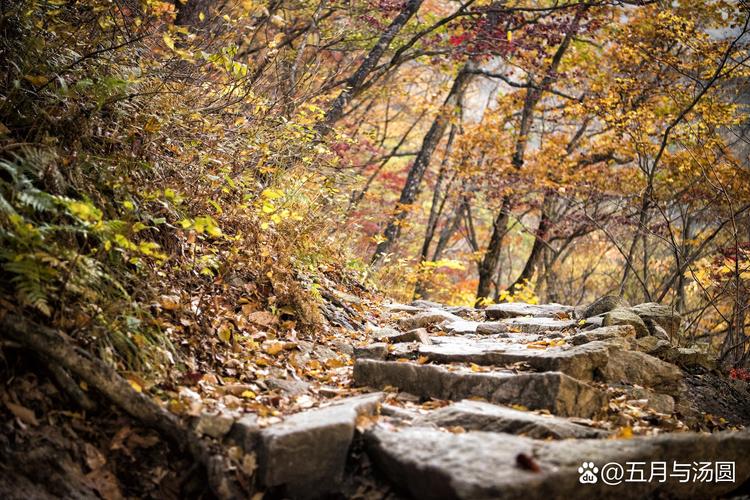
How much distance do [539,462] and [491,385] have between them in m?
1.25

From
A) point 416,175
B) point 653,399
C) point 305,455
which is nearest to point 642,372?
point 653,399

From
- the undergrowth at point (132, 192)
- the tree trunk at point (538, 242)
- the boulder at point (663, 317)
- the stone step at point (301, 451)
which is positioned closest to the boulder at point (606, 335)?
the boulder at point (663, 317)

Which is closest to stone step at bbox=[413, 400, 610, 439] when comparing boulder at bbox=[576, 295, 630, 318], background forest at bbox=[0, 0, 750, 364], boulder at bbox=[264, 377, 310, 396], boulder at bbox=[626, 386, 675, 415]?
boulder at bbox=[264, 377, 310, 396]

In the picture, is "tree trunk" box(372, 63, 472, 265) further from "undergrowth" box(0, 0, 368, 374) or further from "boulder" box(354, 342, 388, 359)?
"boulder" box(354, 342, 388, 359)

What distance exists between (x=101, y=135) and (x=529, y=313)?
531cm

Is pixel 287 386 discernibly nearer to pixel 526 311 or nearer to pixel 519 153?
pixel 526 311

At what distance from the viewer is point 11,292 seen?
2582 millimetres

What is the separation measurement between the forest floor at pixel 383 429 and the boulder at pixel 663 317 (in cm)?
134

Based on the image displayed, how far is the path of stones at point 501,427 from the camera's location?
2105 millimetres

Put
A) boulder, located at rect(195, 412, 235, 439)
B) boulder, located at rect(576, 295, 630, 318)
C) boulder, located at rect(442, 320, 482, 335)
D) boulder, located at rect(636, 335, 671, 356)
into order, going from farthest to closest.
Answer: boulder, located at rect(576, 295, 630, 318)
boulder, located at rect(442, 320, 482, 335)
boulder, located at rect(636, 335, 671, 356)
boulder, located at rect(195, 412, 235, 439)

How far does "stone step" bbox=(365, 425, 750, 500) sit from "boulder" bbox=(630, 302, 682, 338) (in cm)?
302

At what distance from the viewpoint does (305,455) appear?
2475 mm

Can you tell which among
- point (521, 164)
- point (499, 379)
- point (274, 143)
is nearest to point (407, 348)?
point (499, 379)

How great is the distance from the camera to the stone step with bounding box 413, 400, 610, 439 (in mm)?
2621
